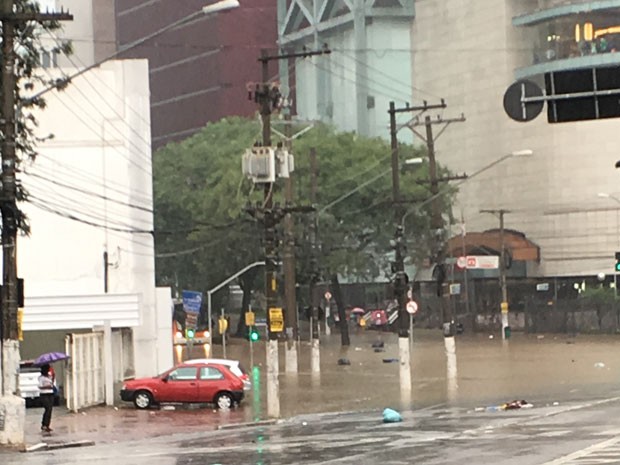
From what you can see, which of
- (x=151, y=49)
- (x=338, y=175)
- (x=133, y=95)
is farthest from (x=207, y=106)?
(x=133, y=95)

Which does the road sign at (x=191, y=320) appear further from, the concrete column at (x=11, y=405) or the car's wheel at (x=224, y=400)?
the concrete column at (x=11, y=405)

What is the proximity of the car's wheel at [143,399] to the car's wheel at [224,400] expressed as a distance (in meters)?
1.95

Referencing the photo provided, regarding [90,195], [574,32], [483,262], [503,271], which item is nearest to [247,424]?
[90,195]

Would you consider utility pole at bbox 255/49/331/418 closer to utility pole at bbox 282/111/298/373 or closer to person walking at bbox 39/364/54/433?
person walking at bbox 39/364/54/433

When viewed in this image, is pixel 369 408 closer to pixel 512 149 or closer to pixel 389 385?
pixel 389 385

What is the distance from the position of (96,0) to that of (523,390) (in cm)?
8574

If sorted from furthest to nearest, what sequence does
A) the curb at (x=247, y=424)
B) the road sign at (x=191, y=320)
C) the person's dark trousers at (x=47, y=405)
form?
the road sign at (x=191, y=320)
the curb at (x=247, y=424)
the person's dark trousers at (x=47, y=405)

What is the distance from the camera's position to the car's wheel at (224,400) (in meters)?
44.5

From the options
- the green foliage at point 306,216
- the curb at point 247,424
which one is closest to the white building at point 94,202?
the curb at point 247,424

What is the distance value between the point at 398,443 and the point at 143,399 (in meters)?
18.8

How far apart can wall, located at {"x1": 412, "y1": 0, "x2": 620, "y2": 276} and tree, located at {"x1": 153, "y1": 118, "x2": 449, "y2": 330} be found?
1685 centimetres

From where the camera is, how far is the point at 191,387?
147ft

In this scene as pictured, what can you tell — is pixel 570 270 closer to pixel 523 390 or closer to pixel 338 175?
pixel 338 175

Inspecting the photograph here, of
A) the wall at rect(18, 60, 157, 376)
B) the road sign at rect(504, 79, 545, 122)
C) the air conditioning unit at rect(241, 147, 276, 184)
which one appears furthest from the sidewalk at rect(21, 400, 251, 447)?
the road sign at rect(504, 79, 545, 122)
